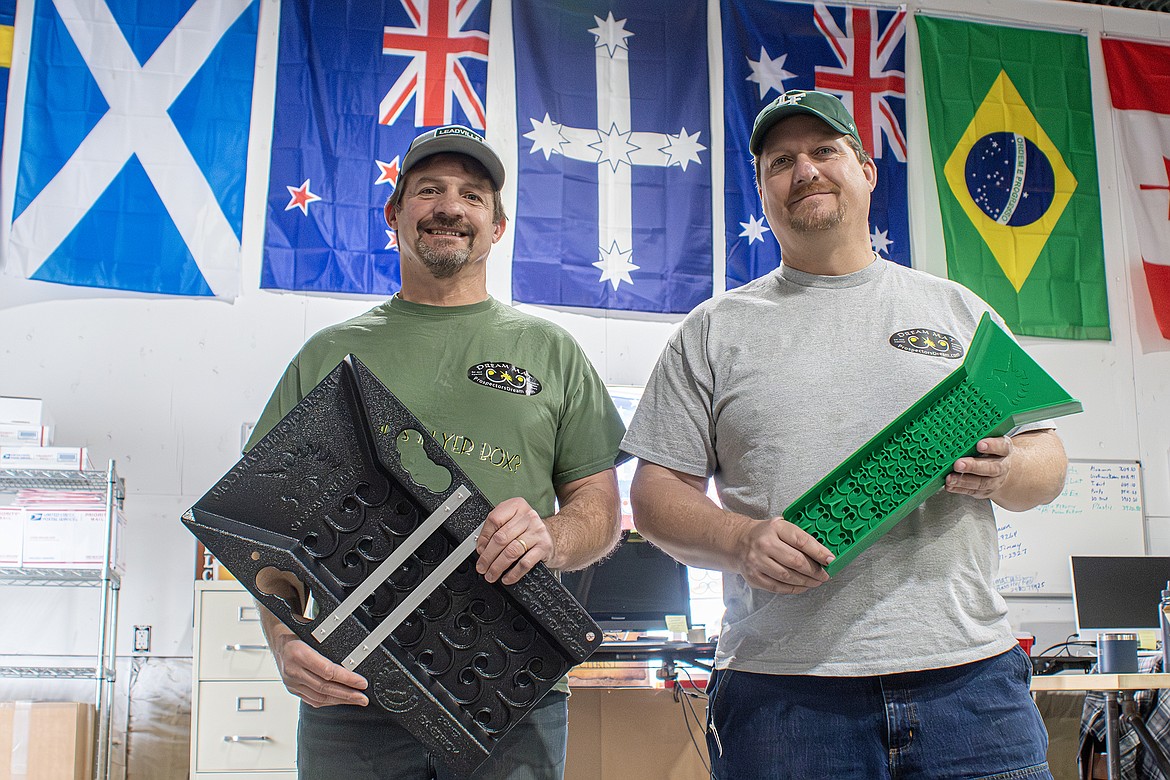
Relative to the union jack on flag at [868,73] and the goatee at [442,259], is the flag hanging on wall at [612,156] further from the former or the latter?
the goatee at [442,259]

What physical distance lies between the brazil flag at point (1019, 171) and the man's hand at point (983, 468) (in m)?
4.15

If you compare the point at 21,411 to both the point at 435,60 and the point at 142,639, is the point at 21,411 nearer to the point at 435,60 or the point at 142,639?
the point at 142,639

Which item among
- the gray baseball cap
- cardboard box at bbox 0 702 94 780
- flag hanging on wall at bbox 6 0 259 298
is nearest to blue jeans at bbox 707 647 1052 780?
the gray baseball cap

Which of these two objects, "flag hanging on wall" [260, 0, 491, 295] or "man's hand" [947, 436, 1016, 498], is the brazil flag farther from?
"man's hand" [947, 436, 1016, 498]

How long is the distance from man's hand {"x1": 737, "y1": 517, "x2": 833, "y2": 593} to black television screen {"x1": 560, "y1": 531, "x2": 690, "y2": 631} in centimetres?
251

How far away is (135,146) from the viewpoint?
4.54m

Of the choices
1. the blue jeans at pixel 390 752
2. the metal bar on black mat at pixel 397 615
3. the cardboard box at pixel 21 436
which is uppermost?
the cardboard box at pixel 21 436

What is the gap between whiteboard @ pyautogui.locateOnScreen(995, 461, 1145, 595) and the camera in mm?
5059

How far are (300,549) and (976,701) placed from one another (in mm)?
828

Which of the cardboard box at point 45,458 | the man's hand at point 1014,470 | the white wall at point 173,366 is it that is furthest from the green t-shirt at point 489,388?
the white wall at point 173,366

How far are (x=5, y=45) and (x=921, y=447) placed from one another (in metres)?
4.74

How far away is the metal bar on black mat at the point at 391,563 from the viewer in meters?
1.17

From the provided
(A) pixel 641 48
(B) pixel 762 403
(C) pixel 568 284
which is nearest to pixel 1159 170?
(A) pixel 641 48

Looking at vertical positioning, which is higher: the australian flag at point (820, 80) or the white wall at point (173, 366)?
the australian flag at point (820, 80)
